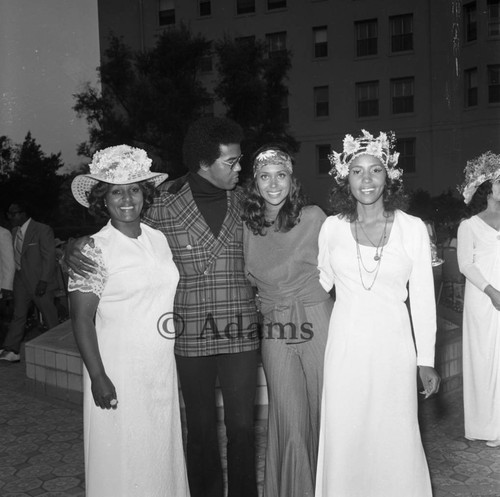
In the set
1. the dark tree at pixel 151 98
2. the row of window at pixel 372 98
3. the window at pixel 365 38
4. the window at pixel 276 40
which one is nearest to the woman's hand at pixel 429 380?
the dark tree at pixel 151 98

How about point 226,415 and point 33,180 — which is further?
point 33,180

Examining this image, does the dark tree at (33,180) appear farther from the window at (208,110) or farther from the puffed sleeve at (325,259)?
the puffed sleeve at (325,259)

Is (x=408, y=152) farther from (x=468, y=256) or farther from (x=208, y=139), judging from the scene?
(x=208, y=139)

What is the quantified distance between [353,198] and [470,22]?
26.2 metres

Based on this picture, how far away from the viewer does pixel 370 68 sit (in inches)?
1147

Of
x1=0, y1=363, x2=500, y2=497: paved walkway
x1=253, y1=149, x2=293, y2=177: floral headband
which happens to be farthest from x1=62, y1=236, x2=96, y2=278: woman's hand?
x1=0, y1=363, x2=500, y2=497: paved walkway

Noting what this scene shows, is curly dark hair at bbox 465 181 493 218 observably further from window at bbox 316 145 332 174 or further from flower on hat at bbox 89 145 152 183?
window at bbox 316 145 332 174

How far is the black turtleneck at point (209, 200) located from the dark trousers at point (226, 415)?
0.68 metres

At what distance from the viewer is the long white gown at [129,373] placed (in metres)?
2.90

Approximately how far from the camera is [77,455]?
4.52m

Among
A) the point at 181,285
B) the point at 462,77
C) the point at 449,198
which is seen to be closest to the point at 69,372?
the point at 181,285

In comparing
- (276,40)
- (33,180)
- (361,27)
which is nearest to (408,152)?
(361,27)

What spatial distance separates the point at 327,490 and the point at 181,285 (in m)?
1.21

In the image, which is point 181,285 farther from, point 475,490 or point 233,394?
point 475,490
